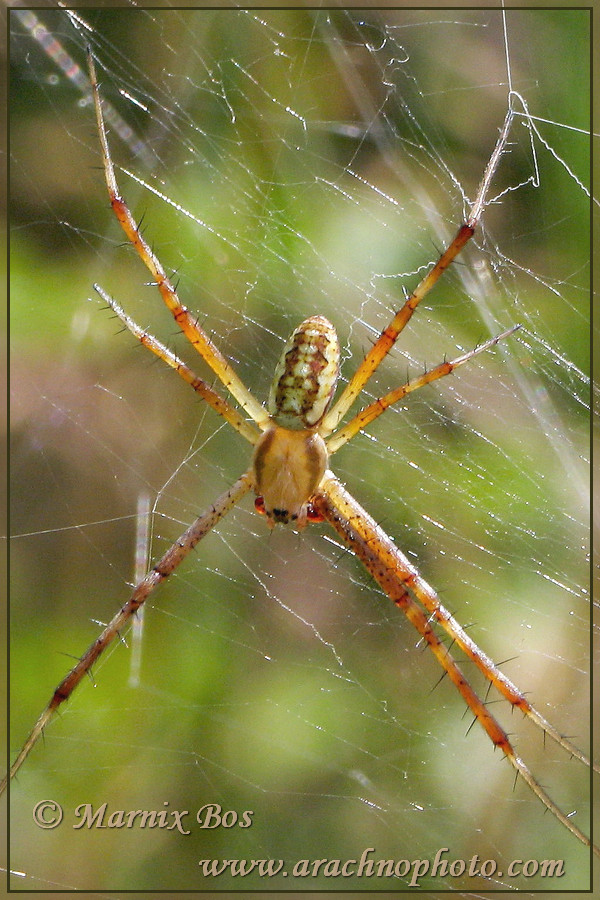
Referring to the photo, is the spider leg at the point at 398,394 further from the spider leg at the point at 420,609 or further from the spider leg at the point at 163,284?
the spider leg at the point at 163,284

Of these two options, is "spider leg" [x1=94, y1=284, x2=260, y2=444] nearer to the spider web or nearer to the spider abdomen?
the spider abdomen

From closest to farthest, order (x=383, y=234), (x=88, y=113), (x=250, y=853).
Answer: (x=250, y=853), (x=383, y=234), (x=88, y=113)

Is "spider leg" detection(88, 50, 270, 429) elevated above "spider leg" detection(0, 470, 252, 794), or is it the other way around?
"spider leg" detection(88, 50, 270, 429)

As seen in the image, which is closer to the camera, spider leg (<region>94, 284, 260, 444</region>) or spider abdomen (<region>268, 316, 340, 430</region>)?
spider abdomen (<region>268, 316, 340, 430</region>)

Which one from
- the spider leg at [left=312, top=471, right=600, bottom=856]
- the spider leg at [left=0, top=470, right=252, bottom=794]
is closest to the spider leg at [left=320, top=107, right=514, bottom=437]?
the spider leg at [left=312, top=471, right=600, bottom=856]

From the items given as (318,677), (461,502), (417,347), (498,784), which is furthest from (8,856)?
(417,347)

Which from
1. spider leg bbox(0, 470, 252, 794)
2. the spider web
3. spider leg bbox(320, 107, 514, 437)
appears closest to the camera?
spider leg bbox(320, 107, 514, 437)

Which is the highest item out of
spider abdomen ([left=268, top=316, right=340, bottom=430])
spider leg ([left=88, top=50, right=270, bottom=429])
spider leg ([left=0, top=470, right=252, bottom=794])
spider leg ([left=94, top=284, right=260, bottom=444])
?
spider leg ([left=88, top=50, right=270, bottom=429])

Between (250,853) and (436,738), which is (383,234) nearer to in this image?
→ (436,738)
